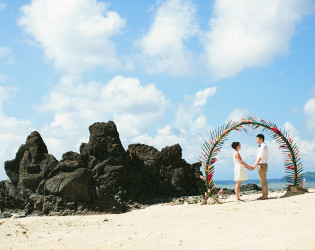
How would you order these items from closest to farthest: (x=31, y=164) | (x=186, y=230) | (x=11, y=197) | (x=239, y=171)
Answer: (x=186, y=230)
(x=239, y=171)
(x=11, y=197)
(x=31, y=164)

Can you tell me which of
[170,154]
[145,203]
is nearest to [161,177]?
[170,154]

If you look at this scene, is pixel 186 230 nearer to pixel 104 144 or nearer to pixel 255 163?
pixel 255 163

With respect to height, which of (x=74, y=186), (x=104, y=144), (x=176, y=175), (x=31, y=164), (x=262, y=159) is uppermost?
(x=104, y=144)

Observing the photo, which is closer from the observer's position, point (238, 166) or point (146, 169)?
point (238, 166)

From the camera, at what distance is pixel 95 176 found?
15.9 meters

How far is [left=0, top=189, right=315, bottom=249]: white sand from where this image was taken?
6.97m

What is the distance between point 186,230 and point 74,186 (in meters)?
6.31

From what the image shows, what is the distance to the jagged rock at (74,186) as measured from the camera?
13750 mm

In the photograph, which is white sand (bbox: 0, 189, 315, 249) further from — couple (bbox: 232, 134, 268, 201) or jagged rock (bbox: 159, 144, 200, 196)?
jagged rock (bbox: 159, 144, 200, 196)

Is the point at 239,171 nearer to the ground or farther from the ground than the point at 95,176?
farther from the ground

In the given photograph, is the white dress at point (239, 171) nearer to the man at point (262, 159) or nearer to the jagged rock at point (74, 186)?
the man at point (262, 159)

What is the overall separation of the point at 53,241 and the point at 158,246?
2.78 metres

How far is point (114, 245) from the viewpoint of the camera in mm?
7500

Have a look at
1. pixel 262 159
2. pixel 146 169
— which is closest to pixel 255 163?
pixel 262 159
